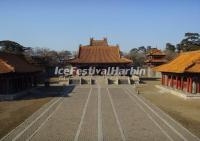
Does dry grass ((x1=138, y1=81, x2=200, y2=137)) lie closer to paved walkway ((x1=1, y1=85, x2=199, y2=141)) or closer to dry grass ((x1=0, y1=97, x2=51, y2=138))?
paved walkway ((x1=1, y1=85, x2=199, y2=141))

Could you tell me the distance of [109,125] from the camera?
17406mm

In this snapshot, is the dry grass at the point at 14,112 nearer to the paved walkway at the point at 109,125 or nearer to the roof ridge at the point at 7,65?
the paved walkway at the point at 109,125

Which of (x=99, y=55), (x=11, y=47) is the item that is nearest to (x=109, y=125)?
(x=99, y=55)

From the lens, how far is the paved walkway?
14.8 m

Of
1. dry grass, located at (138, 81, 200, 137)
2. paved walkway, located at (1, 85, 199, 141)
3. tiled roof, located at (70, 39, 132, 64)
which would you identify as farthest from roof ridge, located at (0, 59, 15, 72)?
tiled roof, located at (70, 39, 132, 64)

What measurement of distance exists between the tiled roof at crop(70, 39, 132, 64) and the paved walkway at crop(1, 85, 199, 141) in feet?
89.1

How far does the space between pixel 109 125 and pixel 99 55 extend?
37436 millimetres

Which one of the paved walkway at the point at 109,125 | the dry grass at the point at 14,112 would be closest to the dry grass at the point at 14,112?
the dry grass at the point at 14,112

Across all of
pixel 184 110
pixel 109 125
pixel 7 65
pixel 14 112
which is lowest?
pixel 109 125

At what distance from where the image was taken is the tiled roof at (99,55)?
2039 inches

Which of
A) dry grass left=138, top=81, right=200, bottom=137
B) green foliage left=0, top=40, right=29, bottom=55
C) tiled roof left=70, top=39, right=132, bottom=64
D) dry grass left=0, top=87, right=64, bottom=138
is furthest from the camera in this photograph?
green foliage left=0, top=40, right=29, bottom=55

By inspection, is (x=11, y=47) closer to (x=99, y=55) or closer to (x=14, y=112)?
(x=99, y=55)

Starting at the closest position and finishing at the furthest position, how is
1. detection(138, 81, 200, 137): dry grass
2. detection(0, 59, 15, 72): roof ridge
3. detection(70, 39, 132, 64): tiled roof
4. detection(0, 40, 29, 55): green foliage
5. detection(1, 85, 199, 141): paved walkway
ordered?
detection(1, 85, 199, 141): paved walkway, detection(138, 81, 200, 137): dry grass, detection(0, 59, 15, 72): roof ridge, detection(70, 39, 132, 64): tiled roof, detection(0, 40, 29, 55): green foliage

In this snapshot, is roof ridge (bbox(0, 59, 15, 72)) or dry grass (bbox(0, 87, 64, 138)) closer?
dry grass (bbox(0, 87, 64, 138))
